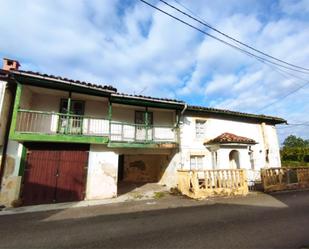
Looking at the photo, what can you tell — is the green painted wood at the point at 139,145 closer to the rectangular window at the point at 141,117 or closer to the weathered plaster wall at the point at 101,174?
the weathered plaster wall at the point at 101,174

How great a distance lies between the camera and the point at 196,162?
14.0m

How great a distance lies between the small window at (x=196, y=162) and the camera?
1388cm

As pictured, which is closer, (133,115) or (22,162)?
(22,162)

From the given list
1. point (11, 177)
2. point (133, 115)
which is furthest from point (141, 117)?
point (11, 177)

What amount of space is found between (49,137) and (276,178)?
13.2 meters

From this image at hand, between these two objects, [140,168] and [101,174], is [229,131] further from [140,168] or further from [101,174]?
[101,174]

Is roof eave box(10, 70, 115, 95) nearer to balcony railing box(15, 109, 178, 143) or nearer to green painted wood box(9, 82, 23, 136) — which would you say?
green painted wood box(9, 82, 23, 136)

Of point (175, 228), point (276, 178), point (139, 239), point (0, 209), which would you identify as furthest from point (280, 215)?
point (0, 209)

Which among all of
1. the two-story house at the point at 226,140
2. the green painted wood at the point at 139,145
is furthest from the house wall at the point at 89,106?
the green painted wood at the point at 139,145

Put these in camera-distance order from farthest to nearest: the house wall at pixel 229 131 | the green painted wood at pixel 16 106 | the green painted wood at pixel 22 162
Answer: the house wall at pixel 229 131
the green painted wood at pixel 22 162
the green painted wood at pixel 16 106

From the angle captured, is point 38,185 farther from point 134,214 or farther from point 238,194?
point 238,194

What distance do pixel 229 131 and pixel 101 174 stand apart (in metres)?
9.99

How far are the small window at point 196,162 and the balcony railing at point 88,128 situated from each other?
80.1 inches

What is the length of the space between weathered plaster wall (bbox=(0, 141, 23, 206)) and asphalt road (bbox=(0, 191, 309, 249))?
181 centimetres
